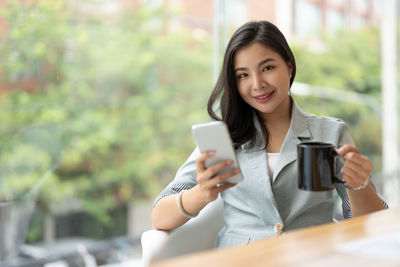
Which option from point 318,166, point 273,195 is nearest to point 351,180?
point 318,166

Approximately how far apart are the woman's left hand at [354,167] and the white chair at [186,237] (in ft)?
1.56

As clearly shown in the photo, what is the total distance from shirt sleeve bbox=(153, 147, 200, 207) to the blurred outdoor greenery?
1.64 m

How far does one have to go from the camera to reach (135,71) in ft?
12.6

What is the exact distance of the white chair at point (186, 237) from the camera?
120cm

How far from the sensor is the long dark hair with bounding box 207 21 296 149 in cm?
133

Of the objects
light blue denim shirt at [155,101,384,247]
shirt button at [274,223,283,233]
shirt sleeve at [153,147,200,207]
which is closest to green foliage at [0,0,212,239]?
shirt sleeve at [153,147,200,207]

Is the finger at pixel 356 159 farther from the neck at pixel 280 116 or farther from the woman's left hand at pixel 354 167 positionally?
the neck at pixel 280 116

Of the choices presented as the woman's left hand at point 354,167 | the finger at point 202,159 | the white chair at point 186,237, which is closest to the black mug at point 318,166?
the woman's left hand at point 354,167

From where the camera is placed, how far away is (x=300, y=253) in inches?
30.9

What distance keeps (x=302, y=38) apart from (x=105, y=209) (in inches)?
91.2

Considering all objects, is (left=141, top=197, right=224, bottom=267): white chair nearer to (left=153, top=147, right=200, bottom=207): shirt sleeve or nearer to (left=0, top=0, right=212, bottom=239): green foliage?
(left=153, top=147, right=200, bottom=207): shirt sleeve

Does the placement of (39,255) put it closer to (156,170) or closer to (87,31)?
(156,170)

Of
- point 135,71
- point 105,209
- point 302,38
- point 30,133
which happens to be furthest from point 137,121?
point 302,38

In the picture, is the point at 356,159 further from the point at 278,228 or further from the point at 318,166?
the point at 278,228
